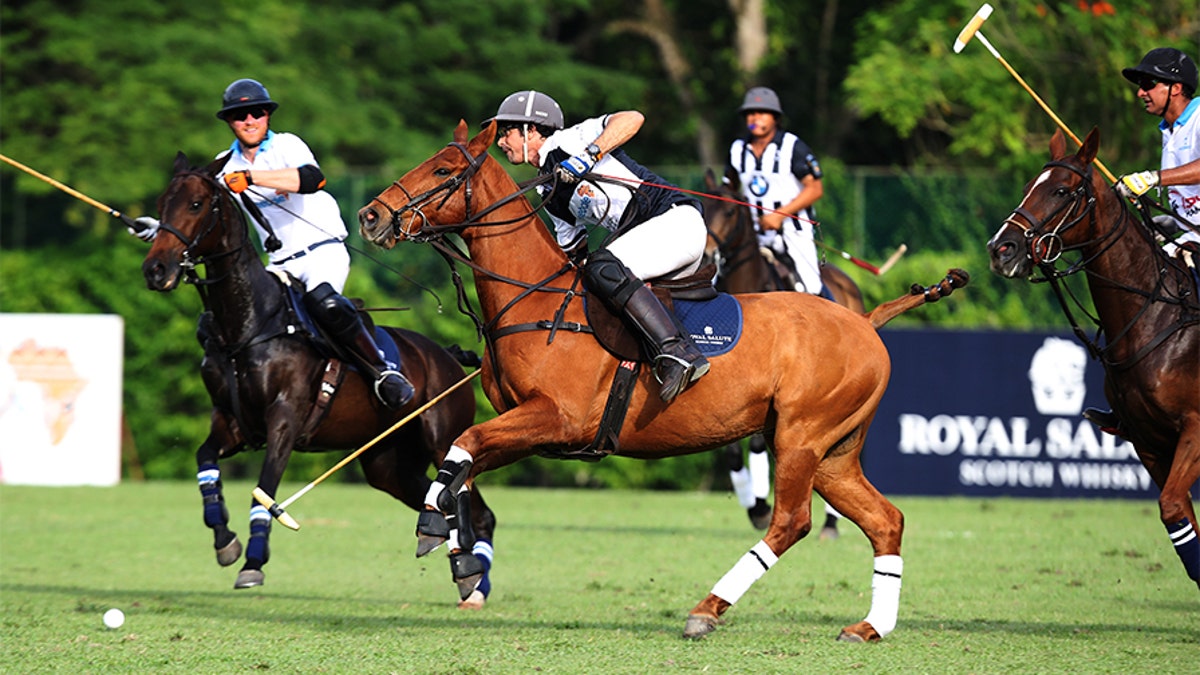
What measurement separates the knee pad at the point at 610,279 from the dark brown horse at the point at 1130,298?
169cm

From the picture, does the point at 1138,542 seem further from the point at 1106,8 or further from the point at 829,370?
the point at 1106,8

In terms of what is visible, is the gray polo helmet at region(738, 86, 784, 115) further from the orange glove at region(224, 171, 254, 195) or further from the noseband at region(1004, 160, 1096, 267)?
the orange glove at region(224, 171, 254, 195)

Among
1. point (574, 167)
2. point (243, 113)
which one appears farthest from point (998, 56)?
point (243, 113)

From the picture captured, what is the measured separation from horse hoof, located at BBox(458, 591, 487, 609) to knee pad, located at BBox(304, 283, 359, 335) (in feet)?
5.32

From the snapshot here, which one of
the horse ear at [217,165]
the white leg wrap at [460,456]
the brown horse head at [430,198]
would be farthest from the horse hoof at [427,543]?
the horse ear at [217,165]

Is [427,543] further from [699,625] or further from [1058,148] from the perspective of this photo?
[1058,148]

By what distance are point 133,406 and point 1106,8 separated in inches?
498

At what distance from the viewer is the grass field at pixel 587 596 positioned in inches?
266

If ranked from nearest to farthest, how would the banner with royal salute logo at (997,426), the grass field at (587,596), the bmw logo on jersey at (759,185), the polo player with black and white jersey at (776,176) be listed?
the grass field at (587,596) < the polo player with black and white jersey at (776,176) < the bmw logo on jersey at (759,185) < the banner with royal salute logo at (997,426)

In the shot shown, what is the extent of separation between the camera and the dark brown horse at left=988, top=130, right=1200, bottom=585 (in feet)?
24.3

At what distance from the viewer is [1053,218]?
745cm

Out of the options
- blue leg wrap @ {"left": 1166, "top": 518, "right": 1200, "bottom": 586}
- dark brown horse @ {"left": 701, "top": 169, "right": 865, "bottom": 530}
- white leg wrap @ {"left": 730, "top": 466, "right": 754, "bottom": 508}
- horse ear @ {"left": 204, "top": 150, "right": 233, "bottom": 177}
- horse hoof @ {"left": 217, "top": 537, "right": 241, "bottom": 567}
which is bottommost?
white leg wrap @ {"left": 730, "top": 466, "right": 754, "bottom": 508}

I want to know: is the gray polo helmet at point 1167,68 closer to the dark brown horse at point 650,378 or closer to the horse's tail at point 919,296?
the horse's tail at point 919,296

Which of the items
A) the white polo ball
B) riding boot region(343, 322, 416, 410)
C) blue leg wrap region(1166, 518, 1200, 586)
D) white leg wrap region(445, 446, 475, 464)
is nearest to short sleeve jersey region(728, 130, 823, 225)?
riding boot region(343, 322, 416, 410)
